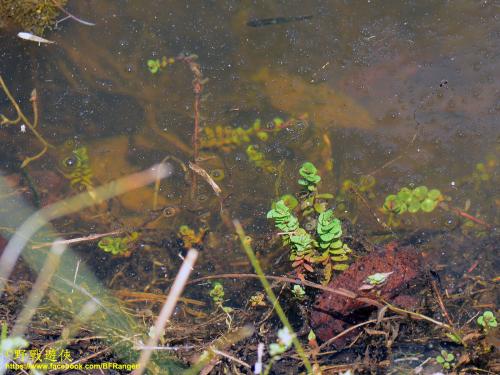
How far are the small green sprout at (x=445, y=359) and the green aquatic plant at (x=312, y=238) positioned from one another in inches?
26.5

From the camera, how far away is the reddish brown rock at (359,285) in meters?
2.61

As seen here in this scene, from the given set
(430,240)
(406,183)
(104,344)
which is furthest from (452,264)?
(104,344)

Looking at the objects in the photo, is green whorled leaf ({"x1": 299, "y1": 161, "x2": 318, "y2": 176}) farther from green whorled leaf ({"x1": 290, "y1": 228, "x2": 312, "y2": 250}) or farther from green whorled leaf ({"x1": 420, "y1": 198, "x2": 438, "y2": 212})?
green whorled leaf ({"x1": 420, "y1": 198, "x2": 438, "y2": 212})

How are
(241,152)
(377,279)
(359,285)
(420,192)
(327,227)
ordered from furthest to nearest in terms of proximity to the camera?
(241,152)
(420,192)
(359,285)
(327,227)
(377,279)

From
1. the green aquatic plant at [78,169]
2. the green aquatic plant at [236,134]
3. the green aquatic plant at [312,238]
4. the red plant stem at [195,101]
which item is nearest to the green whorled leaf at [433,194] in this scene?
the green aquatic plant at [312,238]

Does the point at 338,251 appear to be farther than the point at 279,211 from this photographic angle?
Yes

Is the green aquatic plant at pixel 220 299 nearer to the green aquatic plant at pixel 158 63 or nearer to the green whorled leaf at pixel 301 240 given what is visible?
the green whorled leaf at pixel 301 240

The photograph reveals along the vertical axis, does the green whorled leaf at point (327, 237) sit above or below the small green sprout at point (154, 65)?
below

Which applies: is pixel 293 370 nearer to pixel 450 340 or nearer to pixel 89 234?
pixel 450 340

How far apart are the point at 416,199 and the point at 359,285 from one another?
0.86 m

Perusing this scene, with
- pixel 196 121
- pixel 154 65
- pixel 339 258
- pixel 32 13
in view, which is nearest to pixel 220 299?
pixel 339 258

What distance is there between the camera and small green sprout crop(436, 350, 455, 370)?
7.73ft

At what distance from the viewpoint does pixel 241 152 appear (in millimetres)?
3398

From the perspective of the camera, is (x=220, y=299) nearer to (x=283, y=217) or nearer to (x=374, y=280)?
(x=283, y=217)
